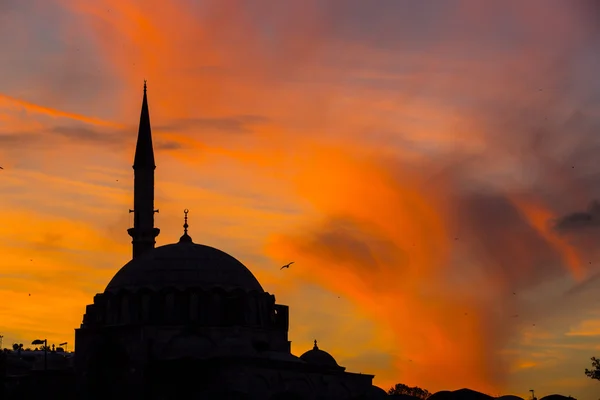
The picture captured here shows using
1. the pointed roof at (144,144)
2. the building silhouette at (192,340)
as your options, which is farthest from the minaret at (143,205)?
the building silhouette at (192,340)

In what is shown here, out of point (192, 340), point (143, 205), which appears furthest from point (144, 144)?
point (192, 340)

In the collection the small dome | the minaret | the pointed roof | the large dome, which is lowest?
the small dome

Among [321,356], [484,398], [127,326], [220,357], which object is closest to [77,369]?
[127,326]

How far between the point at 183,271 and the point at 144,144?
1083 centimetres

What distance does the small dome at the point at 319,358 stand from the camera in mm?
78125

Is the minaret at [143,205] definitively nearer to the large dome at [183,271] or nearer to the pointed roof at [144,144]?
the pointed roof at [144,144]

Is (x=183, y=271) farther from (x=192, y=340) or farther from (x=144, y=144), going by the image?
(x=144, y=144)

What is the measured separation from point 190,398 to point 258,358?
3.87 m

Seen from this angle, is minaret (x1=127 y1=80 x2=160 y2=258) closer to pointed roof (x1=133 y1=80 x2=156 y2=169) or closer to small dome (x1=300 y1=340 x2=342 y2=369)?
pointed roof (x1=133 y1=80 x2=156 y2=169)

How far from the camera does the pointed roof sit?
80.4 meters

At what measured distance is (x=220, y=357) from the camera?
68.8 metres

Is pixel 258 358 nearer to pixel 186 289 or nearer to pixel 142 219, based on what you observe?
pixel 186 289

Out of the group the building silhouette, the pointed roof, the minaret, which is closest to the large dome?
the building silhouette

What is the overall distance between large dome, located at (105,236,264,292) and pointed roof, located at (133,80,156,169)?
6.25 metres
